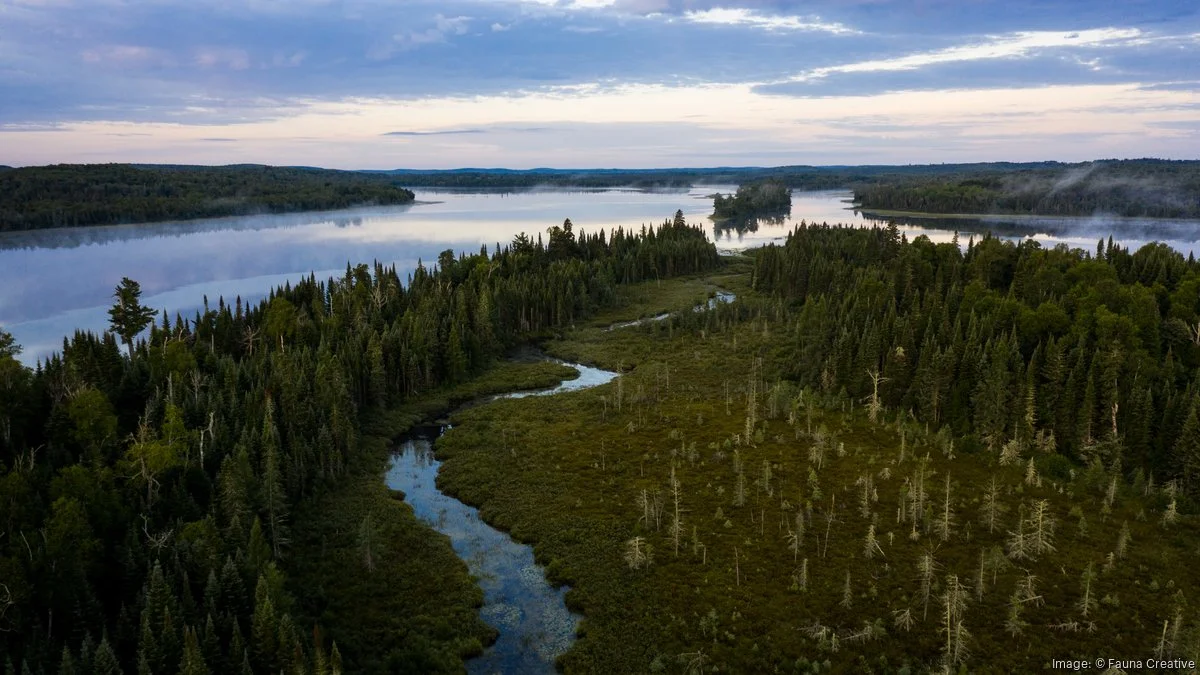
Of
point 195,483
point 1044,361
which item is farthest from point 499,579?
point 1044,361

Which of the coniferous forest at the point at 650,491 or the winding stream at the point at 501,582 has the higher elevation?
the coniferous forest at the point at 650,491

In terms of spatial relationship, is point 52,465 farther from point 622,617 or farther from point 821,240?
point 821,240

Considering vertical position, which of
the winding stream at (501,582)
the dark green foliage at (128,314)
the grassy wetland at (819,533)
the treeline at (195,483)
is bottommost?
the winding stream at (501,582)

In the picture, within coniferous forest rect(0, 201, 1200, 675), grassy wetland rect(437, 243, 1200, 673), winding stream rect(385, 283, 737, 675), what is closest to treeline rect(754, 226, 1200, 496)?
coniferous forest rect(0, 201, 1200, 675)

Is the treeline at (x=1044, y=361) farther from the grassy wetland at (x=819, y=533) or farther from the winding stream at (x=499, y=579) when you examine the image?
the winding stream at (x=499, y=579)

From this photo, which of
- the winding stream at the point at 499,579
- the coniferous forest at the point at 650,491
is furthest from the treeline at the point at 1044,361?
the winding stream at the point at 499,579

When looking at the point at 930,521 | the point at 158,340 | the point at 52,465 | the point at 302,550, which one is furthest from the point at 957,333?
the point at 158,340

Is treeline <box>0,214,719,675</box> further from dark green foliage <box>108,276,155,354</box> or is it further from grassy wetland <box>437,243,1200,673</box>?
grassy wetland <box>437,243,1200,673</box>
